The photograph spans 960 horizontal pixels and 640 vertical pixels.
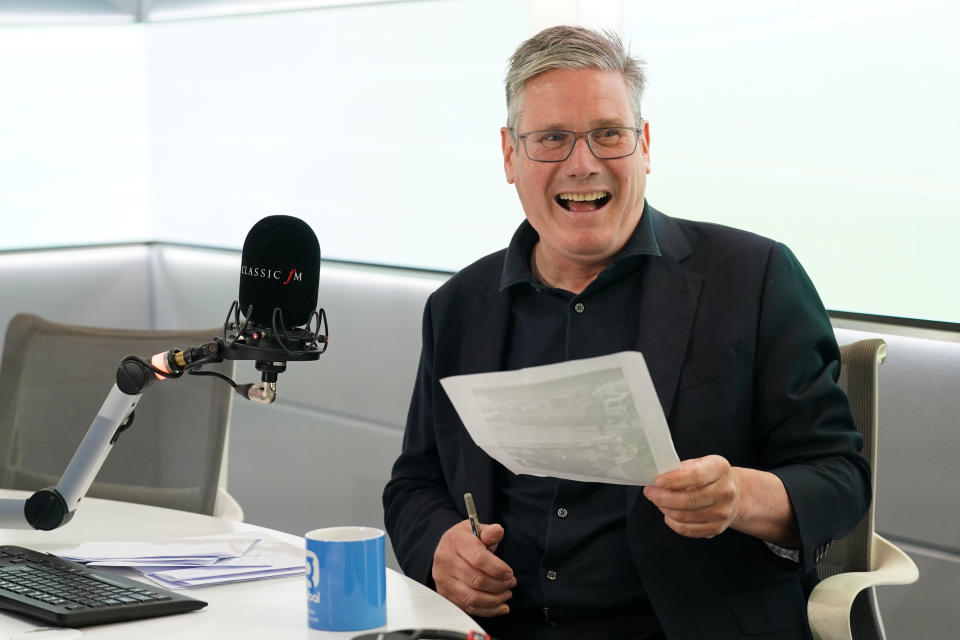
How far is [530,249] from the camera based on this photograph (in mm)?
2035

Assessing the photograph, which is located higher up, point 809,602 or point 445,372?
point 445,372

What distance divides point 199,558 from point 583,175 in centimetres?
84

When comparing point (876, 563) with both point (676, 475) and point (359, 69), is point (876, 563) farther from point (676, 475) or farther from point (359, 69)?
point (359, 69)

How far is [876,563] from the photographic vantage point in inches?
73.9

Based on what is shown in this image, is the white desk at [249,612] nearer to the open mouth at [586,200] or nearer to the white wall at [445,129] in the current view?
the open mouth at [586,200]

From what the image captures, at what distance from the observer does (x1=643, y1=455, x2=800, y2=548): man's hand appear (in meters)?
1.41

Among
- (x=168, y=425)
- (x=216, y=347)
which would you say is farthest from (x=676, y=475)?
(x=168, y=425)

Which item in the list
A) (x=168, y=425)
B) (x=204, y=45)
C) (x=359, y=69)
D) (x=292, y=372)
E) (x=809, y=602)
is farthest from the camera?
(x=204, y=45)

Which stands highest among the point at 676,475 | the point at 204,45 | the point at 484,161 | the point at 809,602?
the point at 204,45

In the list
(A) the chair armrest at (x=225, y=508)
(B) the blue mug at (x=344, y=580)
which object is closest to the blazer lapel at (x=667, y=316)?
(B) the blue mug at (x=344, y=580)

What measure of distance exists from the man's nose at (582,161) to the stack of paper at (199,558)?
0.73 meters

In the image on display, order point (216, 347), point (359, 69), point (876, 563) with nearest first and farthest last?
1. point (216, 347)
2. point (876, 563)
3. point (359, 69)

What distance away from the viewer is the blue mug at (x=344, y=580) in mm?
1342

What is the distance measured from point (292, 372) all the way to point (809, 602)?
8.51ft
